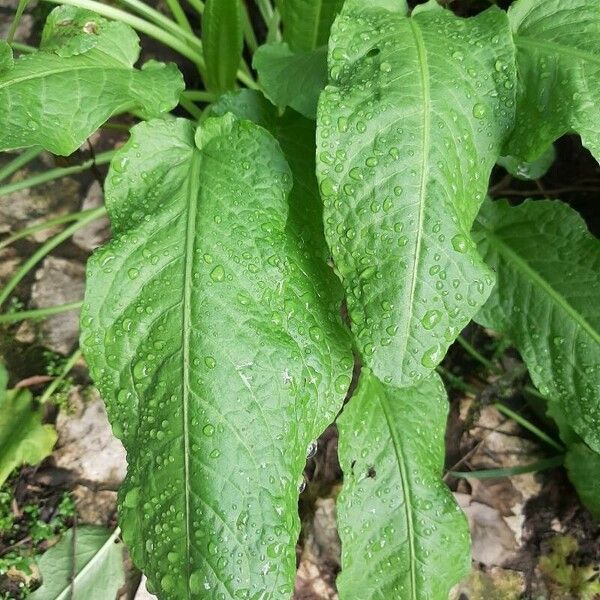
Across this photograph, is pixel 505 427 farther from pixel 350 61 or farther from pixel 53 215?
pixel 53 215

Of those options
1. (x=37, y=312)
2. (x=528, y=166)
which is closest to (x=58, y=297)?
(x=37, y=312)

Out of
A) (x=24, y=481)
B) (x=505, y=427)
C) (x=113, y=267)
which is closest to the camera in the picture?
(x=113, y=267)

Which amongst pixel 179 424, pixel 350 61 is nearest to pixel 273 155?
pixel 350 61

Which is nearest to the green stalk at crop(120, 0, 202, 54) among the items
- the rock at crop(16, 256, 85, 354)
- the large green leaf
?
the large green leaf

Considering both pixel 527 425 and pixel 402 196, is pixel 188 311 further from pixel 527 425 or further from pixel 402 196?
pixel 527 425

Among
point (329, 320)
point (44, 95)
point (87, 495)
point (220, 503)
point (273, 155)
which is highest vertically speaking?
point (44, 95)

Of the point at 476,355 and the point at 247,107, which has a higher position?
the point at 247,107

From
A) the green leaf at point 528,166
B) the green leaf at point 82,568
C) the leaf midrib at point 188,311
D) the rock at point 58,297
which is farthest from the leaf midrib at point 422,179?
the rock at point 58,297

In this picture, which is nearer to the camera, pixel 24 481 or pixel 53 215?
pixel 24 481
